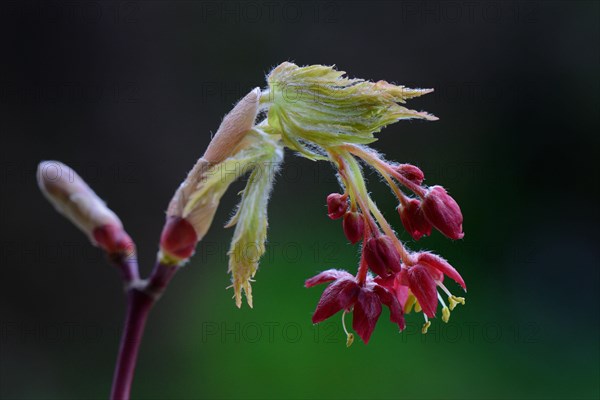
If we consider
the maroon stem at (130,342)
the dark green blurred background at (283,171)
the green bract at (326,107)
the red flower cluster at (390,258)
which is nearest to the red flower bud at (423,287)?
the red flower cluster at (390,258)

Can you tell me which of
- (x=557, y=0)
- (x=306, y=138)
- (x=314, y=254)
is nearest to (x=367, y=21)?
(x=557, y=0)

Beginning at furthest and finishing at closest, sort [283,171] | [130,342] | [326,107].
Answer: [283,171] → [326,107] → [130,342]

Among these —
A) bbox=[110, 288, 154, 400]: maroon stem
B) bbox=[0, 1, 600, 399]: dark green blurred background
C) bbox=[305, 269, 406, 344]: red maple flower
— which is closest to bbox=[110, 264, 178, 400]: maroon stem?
bbox=[110, 288, 154, 400]: maroon stem

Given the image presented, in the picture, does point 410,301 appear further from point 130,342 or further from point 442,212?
point 130,342


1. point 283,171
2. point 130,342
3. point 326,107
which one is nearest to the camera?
point 130,342

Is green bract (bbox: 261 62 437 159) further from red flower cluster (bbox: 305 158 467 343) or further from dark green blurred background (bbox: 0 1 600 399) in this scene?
dark green blurred background (bbox: 0 1 600 399)

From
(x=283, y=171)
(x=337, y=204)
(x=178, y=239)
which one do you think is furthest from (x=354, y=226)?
(x=283, y=171)
